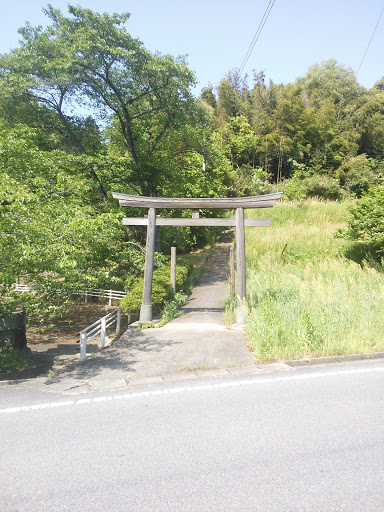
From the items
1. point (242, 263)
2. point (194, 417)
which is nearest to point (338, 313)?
point (242, 263)

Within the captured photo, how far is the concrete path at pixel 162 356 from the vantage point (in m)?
5.20

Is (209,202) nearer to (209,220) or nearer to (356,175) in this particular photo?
(209,220)

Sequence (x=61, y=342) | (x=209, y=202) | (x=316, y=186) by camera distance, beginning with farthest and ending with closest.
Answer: (x=316, y=186) < (x=61, y=342) < (x=209, y=202)

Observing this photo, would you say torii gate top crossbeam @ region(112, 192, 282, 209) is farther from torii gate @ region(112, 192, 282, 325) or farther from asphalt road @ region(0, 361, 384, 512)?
asphalt road @ region(0, 361, 384, 512)

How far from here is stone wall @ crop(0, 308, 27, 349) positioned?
689 centimetres

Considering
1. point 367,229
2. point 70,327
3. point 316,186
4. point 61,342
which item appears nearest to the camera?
point 61,342

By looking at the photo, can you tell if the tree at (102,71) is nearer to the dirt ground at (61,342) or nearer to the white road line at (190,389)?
the dirt ground at (61,342)

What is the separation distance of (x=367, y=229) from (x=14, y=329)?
1213 centimetres

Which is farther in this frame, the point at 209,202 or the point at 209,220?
the point at 209,220

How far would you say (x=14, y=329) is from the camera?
7.06 meters

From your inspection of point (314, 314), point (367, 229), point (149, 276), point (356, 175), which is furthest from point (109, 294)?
point (356, 175)

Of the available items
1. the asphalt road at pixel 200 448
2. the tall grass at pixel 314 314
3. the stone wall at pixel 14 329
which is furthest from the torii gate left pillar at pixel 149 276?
the asphalt road at pixel 200 448

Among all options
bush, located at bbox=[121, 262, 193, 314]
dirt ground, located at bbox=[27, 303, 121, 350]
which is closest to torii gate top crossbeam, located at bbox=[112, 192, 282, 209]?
bush, located at bbox=[121, 262, 193, 314]

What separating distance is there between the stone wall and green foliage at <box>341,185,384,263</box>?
11535 mm
